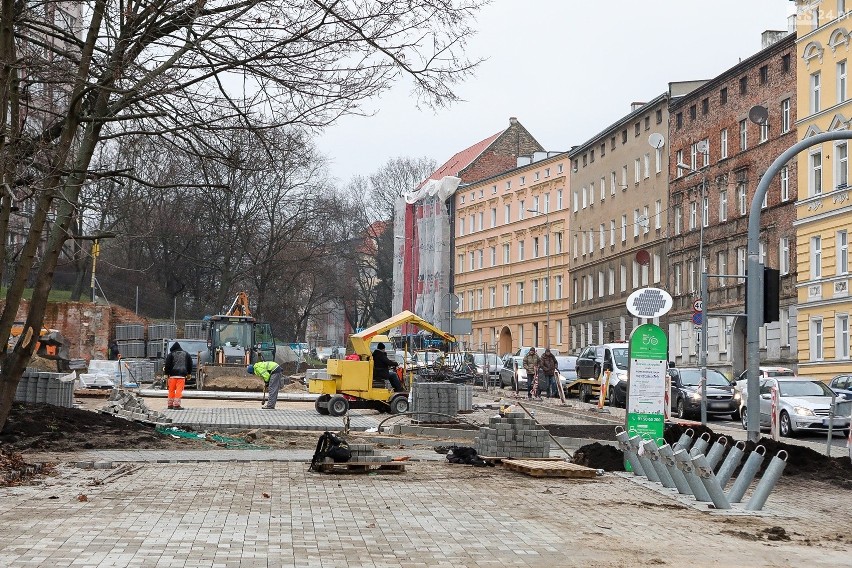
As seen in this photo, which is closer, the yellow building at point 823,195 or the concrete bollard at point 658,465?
the concrete bollard at point 658,465

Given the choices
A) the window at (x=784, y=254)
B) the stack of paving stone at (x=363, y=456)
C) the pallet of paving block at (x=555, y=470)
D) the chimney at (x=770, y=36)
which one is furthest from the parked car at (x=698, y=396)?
the chimney at (x=770, y=36)

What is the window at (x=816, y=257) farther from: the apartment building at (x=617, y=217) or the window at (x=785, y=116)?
the apartment building at (x=617, y=217)

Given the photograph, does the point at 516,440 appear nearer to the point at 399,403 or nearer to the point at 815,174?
the point at 399,403

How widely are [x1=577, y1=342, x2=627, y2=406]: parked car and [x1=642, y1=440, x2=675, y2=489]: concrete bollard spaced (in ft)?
79.5

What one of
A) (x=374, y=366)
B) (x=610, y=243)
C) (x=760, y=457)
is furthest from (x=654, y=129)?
(x=760, y=457)

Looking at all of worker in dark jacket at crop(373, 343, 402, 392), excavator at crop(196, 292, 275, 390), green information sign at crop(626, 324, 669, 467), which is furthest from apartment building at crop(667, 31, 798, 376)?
green information sign at crop(626, 324, 669, 467)

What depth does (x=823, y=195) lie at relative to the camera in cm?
5050

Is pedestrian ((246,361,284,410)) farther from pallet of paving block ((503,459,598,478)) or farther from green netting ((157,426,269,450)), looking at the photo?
pallet of paving block ((503,459,598,478))

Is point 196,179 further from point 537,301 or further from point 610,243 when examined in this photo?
point 537,301

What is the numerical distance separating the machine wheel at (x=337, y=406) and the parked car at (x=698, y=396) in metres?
10.4

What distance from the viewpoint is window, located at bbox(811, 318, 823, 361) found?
165 ft

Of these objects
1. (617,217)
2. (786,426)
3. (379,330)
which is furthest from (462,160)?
(786,426)

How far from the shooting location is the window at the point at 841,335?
48.2 metres

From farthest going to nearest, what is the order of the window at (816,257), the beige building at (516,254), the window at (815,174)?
the beige building at (516,254) → the window at (815,174) → the window at (816,257)
